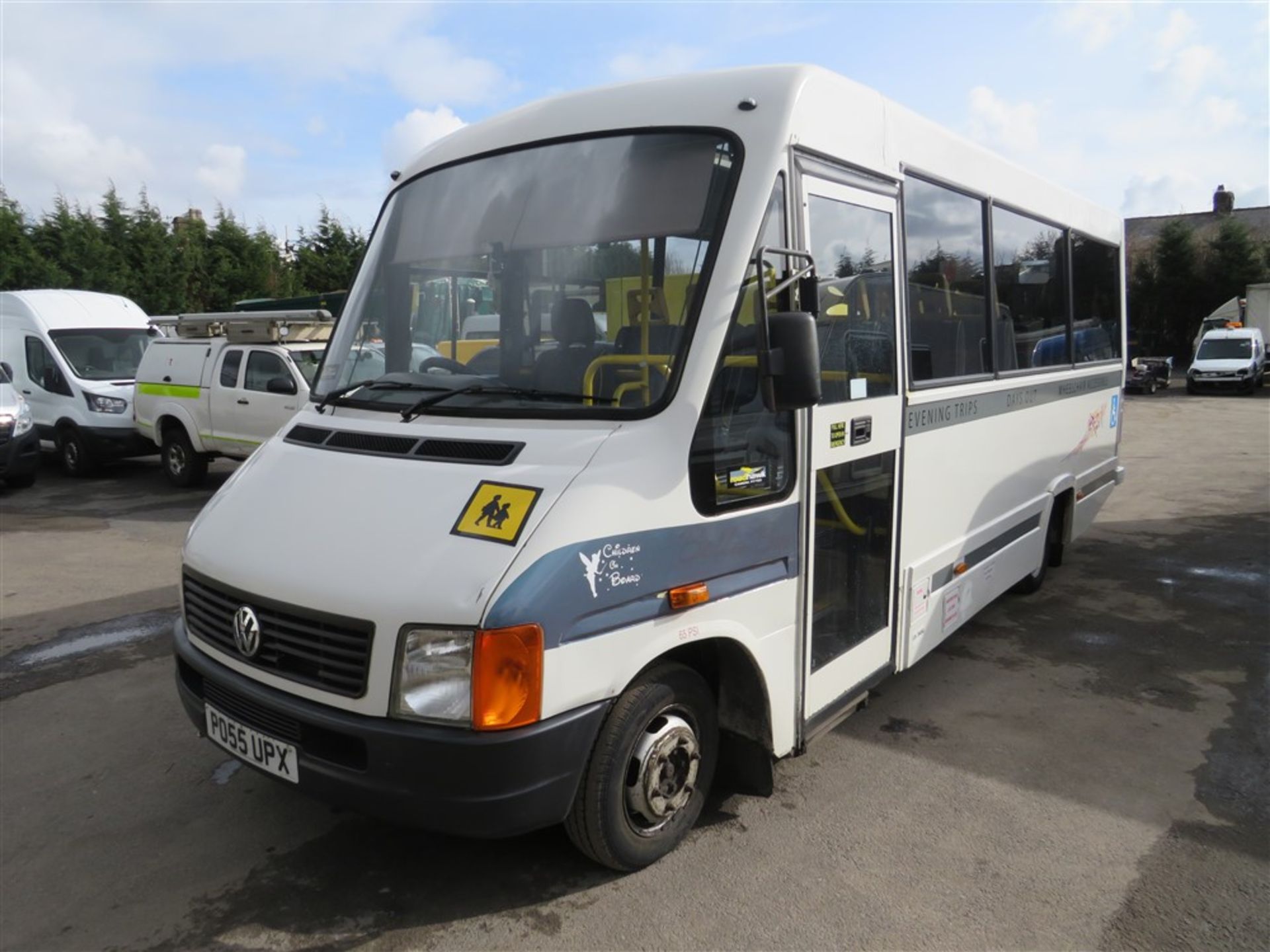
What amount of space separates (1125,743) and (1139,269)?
3997 centimetres

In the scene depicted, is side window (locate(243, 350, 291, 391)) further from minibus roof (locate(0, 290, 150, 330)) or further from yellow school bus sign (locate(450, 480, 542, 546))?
yellow school bus sign (locate(450, 480, 542, 546))

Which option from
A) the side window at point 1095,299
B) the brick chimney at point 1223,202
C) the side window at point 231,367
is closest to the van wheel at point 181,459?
the side window at point 231,367

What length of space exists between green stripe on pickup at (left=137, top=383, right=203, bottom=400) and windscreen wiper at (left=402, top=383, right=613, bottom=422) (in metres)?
9.69

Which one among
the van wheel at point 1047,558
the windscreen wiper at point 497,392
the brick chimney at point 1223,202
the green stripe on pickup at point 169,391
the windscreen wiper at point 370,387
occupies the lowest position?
the van wheel at point 1047,558

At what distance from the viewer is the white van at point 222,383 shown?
1140 cm

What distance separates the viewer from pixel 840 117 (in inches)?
149

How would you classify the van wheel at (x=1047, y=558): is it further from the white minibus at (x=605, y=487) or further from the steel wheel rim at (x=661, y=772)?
the steel wheel rim at (x=661, y=772)

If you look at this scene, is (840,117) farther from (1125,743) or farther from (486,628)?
(1125,743)

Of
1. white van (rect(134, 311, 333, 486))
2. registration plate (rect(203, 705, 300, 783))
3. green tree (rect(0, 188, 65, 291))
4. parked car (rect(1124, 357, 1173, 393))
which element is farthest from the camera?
parked car (rect(1124, 357, 1173, 393))

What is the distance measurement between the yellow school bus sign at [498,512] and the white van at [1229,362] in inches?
1219

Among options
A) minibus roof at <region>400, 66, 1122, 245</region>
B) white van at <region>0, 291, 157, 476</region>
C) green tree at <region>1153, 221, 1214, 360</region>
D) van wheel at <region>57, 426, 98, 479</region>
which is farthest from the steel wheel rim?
green tree at <region>1153, 221, 1214, 360</region>

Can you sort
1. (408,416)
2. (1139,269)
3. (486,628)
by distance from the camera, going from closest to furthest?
(486,628), (408,416), (1139,269)

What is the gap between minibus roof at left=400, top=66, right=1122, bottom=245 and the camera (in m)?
3.42

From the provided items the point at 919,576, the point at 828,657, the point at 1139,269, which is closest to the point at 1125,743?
the point at 919,576
